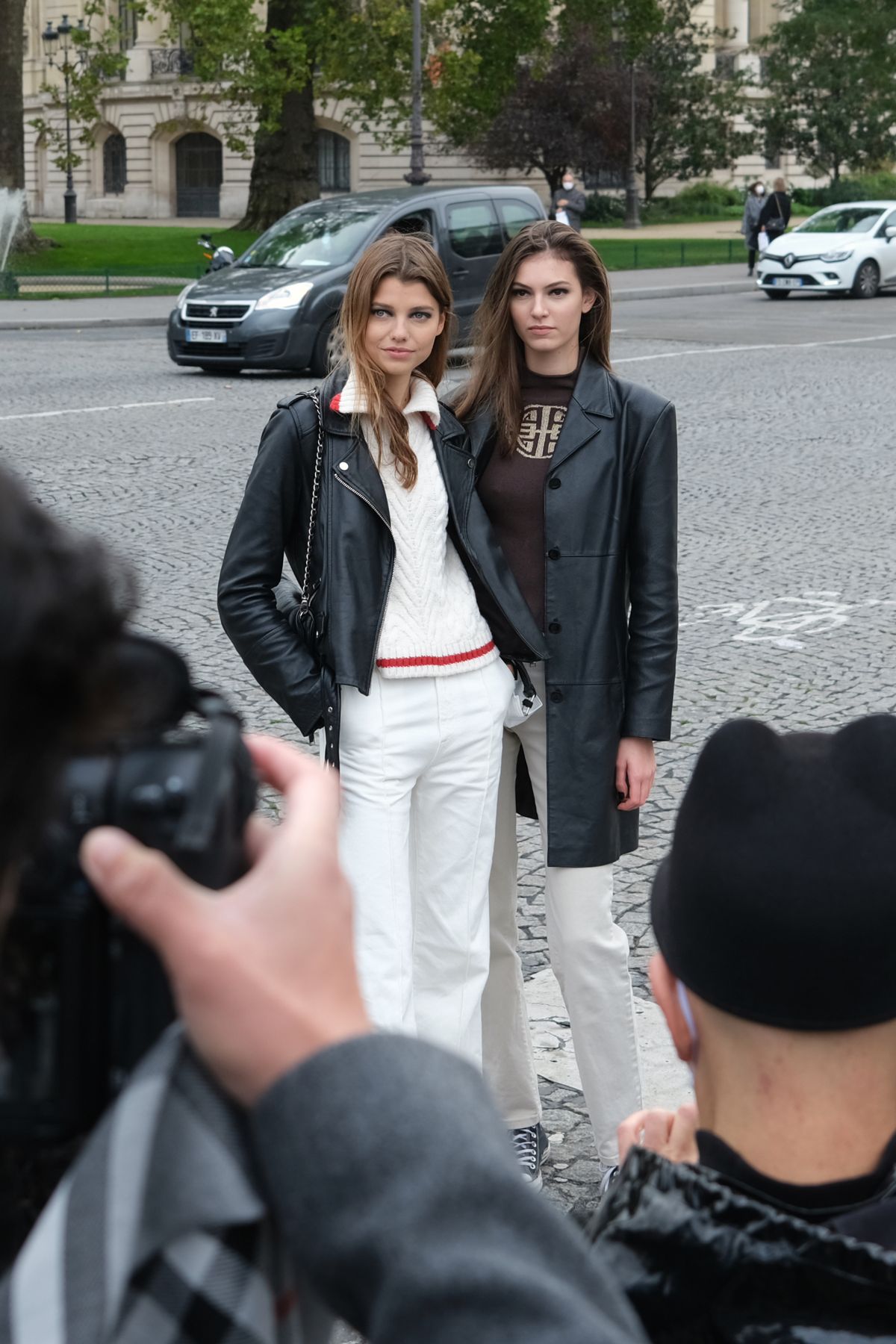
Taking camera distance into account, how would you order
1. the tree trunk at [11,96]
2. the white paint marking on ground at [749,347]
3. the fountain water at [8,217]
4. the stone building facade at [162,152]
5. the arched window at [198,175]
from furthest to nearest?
the arched window at [198,175] → the stone building facade at [162,152] → the fountain water at [8,217] → the tree trunk at [11,96] → the white paint marking on ground at [749,347]

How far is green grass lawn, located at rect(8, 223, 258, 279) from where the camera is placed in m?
31.0

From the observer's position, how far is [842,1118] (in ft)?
4.76

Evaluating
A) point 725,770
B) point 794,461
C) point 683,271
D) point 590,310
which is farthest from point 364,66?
point 725,770

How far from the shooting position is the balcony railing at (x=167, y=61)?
209 ft

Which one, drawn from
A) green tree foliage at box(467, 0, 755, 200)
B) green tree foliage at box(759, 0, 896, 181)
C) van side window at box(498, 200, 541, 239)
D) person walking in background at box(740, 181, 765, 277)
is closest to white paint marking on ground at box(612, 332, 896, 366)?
van side window at box(498, 200, 541, 239)

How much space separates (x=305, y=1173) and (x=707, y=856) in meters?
0.66

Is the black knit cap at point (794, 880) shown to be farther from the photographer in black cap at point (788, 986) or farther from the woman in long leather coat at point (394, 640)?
the woman in long leather coat at point (394, 640)

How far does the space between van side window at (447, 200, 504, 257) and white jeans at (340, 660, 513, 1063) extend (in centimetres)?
1506

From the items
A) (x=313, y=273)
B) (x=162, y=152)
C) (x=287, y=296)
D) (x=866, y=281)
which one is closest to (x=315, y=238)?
(x=313, y=273)

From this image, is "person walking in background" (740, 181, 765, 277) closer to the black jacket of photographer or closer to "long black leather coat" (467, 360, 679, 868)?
"long black leather coat" (467, 360, 679, 868)

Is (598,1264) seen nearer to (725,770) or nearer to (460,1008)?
(725,770)

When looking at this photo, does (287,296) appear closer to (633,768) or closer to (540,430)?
(540,430)

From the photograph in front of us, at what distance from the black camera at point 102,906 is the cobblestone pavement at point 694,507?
1399 millimetres

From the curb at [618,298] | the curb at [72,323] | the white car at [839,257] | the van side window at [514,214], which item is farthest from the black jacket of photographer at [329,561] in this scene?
the white car at [839,257]
